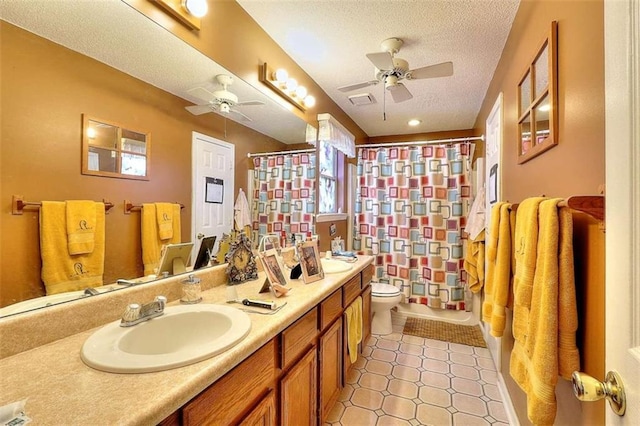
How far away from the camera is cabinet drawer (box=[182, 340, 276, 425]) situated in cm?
72

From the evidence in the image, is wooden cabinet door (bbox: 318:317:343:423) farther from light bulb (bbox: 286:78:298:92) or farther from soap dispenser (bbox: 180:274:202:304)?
light bulb (bbox: 286:78:298:92)

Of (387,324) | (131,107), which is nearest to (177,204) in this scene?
(131,107)

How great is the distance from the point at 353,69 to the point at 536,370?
2.21m

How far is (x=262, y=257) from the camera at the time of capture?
145 cm

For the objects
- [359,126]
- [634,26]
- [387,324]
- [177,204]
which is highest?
[359,126]

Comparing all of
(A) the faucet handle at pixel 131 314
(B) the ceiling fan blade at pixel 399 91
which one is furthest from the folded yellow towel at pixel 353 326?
(B) the ceiling fan blade at pixel 399 91

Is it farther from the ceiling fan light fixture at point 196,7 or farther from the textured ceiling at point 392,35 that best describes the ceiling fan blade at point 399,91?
the ceiling fan light fixture at point 196,7

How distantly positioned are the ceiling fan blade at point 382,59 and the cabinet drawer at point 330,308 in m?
1.44

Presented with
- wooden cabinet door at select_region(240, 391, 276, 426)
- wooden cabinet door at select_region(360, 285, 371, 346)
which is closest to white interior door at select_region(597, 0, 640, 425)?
wooden cabinet door at select_region(240, 391, 276, 426)

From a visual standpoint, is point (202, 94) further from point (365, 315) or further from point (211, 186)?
point (365, 315)

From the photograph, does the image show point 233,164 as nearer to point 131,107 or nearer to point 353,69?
point 131,107

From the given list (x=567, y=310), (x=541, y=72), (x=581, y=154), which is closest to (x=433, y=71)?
(x=541, y=72)

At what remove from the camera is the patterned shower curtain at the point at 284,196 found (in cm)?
197

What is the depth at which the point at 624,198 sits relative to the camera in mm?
485
